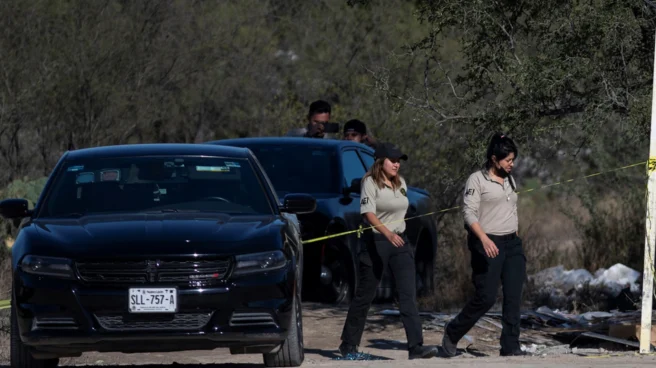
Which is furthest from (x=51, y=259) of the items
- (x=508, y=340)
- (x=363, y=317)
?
(x=508, y=340)

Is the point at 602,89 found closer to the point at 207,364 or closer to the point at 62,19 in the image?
the point at 207,364

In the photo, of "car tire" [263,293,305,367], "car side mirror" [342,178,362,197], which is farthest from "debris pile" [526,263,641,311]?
A: "car tire" [263,293,305,367]

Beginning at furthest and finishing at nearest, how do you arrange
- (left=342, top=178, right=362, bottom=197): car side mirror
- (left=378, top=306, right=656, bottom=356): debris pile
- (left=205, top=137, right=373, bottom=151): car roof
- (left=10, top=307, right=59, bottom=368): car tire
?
1. (left=205, top=137, right=373, bottom=151): car roof
2. (left=342, top=178, right=362, bottom=197): car side mirror
3. (left=378, top=306, right=656, bottom=356): debris pile
4. (left=10, top=307, right=59, bottom=368): car tire

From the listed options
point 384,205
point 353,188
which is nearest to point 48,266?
point 384,205

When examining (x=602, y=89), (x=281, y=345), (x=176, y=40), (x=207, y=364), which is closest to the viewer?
(x=281, y=345)

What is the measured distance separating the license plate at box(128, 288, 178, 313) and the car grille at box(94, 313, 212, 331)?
0.05m

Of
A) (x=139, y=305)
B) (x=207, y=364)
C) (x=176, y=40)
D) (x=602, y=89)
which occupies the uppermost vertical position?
(x=176, y=40)

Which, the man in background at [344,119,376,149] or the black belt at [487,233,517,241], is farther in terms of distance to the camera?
the man in background at [344,119,376,149]

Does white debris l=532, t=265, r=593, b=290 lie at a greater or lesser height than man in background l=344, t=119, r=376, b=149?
lesser

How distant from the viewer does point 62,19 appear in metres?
21.1

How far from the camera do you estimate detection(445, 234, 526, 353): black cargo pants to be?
1024 centimetres

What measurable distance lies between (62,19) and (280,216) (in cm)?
1263

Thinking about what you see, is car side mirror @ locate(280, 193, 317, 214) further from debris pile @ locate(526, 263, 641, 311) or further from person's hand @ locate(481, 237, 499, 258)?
debris pile @ locate(526, 263, 641, 311)

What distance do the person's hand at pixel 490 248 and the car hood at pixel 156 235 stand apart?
182cm
